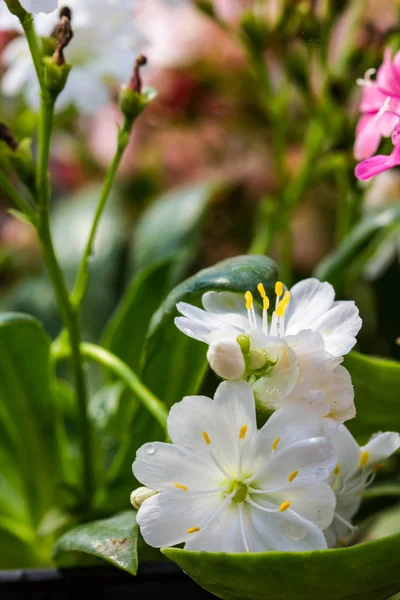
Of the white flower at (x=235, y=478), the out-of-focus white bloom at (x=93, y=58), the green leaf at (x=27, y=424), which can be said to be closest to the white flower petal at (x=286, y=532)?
the white flower at (x=235, y=478)

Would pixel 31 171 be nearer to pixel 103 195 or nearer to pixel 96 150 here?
pixel 103 195

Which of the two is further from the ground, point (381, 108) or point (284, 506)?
point (381, 108)

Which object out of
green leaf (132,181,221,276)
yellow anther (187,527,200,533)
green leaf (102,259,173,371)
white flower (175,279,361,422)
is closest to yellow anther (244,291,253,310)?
white flower (175,279,361,422)

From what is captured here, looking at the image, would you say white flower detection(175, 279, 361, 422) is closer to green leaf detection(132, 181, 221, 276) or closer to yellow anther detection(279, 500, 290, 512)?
yellow anther detection(279, 500, 290, 512)

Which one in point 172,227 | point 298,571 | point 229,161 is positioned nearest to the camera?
point 298,571

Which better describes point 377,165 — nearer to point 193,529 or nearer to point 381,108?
point 381,108

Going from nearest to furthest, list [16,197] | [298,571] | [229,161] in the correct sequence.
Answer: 1. [298,571]
2. [16,197]
3. [229,161]

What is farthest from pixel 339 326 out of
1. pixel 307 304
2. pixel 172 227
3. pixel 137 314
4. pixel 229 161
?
pixel 229 161
